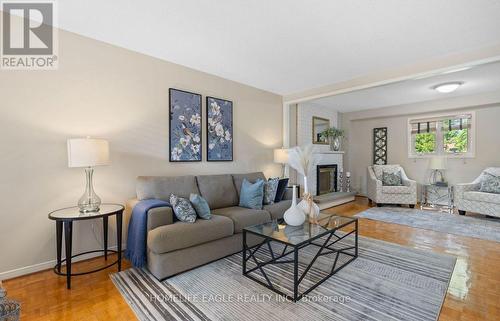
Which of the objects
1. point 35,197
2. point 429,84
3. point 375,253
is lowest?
point 375,253

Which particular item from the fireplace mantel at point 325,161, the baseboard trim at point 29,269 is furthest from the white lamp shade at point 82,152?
the fireplace mantel at point 325,161

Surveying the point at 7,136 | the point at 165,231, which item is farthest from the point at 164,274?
the point at 7,136

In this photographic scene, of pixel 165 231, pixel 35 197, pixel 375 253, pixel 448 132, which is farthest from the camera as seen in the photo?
pixel 448 132

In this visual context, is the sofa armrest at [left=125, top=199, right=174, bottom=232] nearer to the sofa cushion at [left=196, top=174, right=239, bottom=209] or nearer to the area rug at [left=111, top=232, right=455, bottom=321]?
the area rug at [left=111, top=232, right=455, bottom=321]

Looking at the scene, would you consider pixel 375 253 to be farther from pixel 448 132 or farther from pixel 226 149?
pixel 448 132

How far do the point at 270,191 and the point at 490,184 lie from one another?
4.16 metres

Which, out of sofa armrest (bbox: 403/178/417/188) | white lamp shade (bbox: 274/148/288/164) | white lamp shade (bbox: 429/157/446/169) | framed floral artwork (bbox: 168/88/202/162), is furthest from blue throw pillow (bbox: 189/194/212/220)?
white lamp shade (bbox: 429/157/446/169)

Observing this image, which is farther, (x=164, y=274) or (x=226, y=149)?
(x=226, y=149)

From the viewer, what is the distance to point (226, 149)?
12.6 ft

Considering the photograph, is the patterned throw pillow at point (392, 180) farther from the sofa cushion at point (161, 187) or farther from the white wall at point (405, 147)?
the sofa cushion at point (161, 187)

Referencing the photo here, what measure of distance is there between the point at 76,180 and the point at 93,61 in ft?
4.25

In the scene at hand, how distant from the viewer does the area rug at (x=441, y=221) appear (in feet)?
11.5

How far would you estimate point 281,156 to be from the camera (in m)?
4.40

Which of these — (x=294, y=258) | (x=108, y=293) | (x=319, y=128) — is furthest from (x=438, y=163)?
(x=108, y=293)
